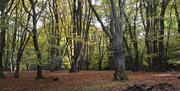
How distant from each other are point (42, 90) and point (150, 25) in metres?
23.9

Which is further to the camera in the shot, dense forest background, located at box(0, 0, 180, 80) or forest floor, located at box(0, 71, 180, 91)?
dense forest background, located at box(0, 0, 180, 80)

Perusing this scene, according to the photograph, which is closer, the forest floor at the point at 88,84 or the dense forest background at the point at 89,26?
the forest floor at the point at 88,84

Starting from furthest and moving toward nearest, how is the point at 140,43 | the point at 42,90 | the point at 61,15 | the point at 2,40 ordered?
the point at 140,43, the point at 61,15, the point at 2,40, the point at 42,90

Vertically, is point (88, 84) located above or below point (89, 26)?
below

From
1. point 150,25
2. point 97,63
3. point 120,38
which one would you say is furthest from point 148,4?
point 97,63

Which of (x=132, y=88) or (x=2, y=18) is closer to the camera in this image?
(x=132, y=88)

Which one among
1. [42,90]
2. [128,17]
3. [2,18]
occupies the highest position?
[128,17]

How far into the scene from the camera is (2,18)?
65.1 feet

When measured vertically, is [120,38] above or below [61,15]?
below

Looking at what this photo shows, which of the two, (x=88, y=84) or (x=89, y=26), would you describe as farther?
(x=89, y=26)

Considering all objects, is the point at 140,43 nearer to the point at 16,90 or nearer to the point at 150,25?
the point at 150,25

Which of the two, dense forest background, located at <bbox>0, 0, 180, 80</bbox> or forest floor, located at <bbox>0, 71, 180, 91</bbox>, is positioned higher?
dense forest background, located at <bbox>0, 0, 180, 80</bbox>

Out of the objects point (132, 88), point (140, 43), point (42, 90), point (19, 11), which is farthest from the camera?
point (140, 43)

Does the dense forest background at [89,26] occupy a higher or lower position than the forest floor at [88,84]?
higher
